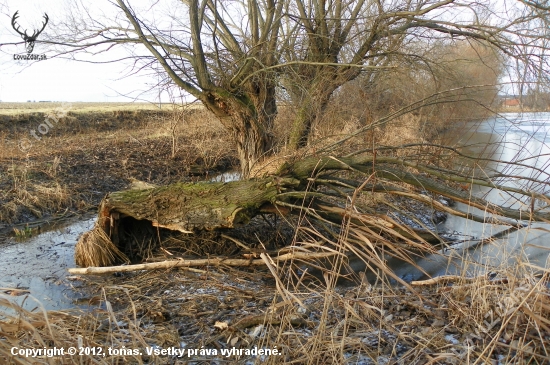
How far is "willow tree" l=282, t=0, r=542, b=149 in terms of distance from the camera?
8984 millimetres

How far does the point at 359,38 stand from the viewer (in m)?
9.94

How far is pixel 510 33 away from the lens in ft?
29.6

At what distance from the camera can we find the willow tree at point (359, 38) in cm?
898

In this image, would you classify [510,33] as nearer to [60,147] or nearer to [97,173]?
[97,173]

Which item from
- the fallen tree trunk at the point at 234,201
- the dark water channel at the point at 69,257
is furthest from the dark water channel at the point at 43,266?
the fallen tree trunk at the point at 234,201

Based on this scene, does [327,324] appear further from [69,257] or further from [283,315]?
[69,257]

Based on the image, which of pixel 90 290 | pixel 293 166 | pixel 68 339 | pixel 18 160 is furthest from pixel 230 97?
pixel 68 339

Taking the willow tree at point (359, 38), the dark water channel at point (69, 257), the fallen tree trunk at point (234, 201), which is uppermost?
the willow tree at point (359, 38)

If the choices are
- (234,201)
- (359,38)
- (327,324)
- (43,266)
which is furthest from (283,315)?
(359,38)

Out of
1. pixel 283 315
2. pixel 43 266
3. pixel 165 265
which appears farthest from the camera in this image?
pixel 43 266

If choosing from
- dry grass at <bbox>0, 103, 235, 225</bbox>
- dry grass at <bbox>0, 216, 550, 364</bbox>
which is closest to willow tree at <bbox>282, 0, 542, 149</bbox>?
dry grass at <bbox>0, 103, 235, 225</bbox>

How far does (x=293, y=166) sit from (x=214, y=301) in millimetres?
2195

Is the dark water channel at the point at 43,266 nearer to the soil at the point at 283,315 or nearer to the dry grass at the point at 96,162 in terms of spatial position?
the soil at the point at 283,315
